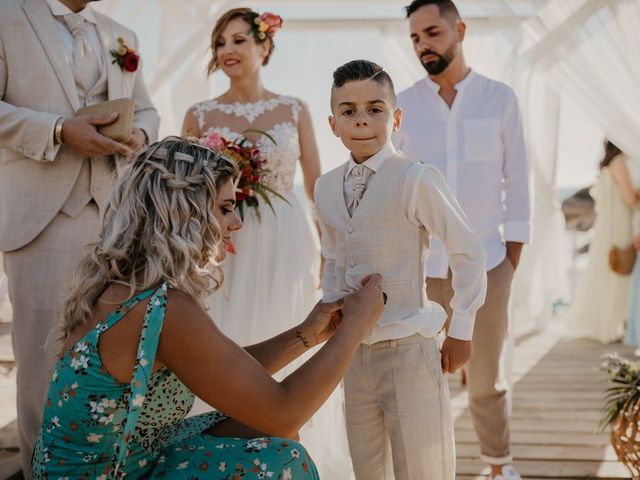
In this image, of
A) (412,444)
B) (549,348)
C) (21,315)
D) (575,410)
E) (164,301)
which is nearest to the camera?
(164,301)

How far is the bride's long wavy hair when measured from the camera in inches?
68.3

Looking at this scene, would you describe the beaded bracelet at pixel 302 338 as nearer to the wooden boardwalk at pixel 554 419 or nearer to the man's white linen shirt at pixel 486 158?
the man's white linen shirt at pixel 486 158

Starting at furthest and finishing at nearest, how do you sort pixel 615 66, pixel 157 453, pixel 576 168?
pixel 576 168 → pixel 615 66 → pixel 157 453

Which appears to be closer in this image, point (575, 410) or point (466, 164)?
point (466, 164)

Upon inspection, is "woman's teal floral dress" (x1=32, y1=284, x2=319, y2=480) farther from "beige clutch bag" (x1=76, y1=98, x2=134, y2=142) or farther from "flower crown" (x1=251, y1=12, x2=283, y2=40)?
"flower crown" (x1=251, y1=12, x2=283, y2=40)

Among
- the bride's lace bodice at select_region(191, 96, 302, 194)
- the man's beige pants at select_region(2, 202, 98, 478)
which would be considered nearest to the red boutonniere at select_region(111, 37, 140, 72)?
the bride's lace bodice at select_region(191, 96, 302, 194)

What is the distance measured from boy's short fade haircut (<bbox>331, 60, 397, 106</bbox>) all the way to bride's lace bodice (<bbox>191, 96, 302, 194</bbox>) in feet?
4.17

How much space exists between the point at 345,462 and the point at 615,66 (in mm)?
2211

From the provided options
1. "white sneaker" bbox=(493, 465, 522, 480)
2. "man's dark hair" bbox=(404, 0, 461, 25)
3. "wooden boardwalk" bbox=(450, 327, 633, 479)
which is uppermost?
"man's dark hair" bbox=(404, 0, 461, 25)

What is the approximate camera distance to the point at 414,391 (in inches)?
78.6

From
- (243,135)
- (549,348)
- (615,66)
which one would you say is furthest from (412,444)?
(549,348)

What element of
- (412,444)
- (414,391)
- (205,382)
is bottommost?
(412,444)

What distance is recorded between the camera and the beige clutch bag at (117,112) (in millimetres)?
2586

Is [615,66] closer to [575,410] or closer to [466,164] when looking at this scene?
[466,164]
